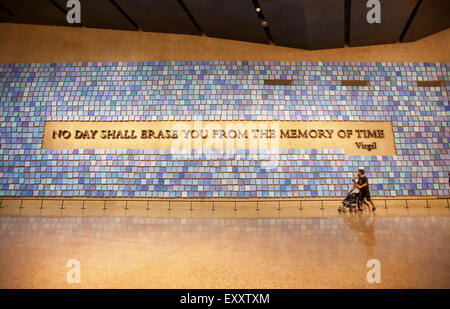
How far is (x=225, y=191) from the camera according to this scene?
30.6 ft

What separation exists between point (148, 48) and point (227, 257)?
9.27 m

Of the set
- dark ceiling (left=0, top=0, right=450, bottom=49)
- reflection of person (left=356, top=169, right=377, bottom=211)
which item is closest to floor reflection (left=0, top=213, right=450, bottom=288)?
reflection of person (left=356, top=169, right=377, bottom=211)

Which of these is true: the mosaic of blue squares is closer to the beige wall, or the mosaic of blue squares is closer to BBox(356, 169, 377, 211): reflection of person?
the beige wall

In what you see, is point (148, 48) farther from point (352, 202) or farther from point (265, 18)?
point (352, 202)

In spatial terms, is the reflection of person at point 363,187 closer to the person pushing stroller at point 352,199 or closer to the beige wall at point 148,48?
the person pushing stroller at point 352,199

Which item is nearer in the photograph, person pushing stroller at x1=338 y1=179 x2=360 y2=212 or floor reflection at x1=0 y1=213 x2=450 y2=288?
floor reflection at x1=0 y1=213 x2=450 y2=288

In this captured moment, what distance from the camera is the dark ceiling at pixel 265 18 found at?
8.55m

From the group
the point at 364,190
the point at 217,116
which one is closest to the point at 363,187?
the point at 364,190

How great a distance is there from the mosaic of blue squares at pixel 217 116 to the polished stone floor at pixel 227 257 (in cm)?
429

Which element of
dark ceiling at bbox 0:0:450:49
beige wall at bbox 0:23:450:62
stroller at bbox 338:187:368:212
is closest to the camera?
stroller at bbox 338:187:368:212

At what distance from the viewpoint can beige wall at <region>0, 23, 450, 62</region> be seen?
10258 mm

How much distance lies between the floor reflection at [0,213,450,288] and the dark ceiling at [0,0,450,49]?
6512mm

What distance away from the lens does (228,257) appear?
3139mm

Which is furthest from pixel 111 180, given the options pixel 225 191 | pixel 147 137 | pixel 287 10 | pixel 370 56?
pixel 370 56
